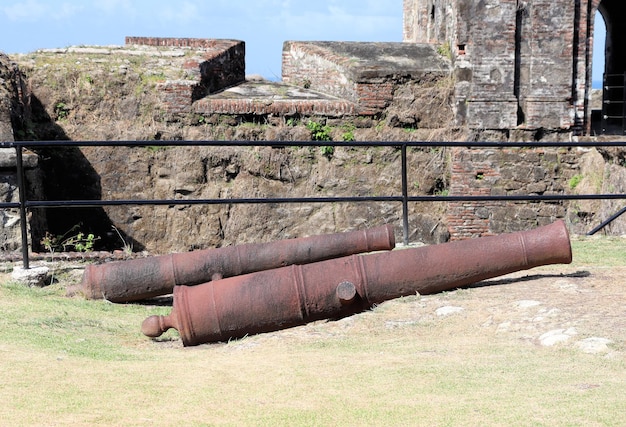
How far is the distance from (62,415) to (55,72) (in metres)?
11.5

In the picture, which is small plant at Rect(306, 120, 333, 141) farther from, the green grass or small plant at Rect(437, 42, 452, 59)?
the green grass

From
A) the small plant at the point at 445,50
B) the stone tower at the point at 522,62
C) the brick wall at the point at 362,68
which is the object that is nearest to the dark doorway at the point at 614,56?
the stone tower at the point at 522,62

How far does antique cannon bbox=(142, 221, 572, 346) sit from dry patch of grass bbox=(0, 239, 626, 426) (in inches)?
3.5

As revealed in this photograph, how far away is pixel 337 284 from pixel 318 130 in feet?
30.6

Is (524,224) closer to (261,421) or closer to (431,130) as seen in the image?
(431,130)

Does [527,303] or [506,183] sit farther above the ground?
[527,303]

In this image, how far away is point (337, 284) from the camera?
16.5ft

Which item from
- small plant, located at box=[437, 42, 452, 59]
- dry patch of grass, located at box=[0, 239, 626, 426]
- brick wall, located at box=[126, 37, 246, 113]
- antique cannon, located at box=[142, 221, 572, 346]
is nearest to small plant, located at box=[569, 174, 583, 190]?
small plant, located at box=[437, 42, 452, 59]

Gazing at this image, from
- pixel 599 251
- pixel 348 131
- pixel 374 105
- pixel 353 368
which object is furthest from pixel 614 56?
pixel 353 368

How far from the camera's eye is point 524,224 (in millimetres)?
14766

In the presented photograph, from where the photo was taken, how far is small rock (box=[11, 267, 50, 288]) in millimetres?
6305

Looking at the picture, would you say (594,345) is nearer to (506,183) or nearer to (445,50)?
(506,183)

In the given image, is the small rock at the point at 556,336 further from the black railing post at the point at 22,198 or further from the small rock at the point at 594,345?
the black railing post at the point at 22,198


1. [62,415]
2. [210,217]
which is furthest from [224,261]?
[210,217]
